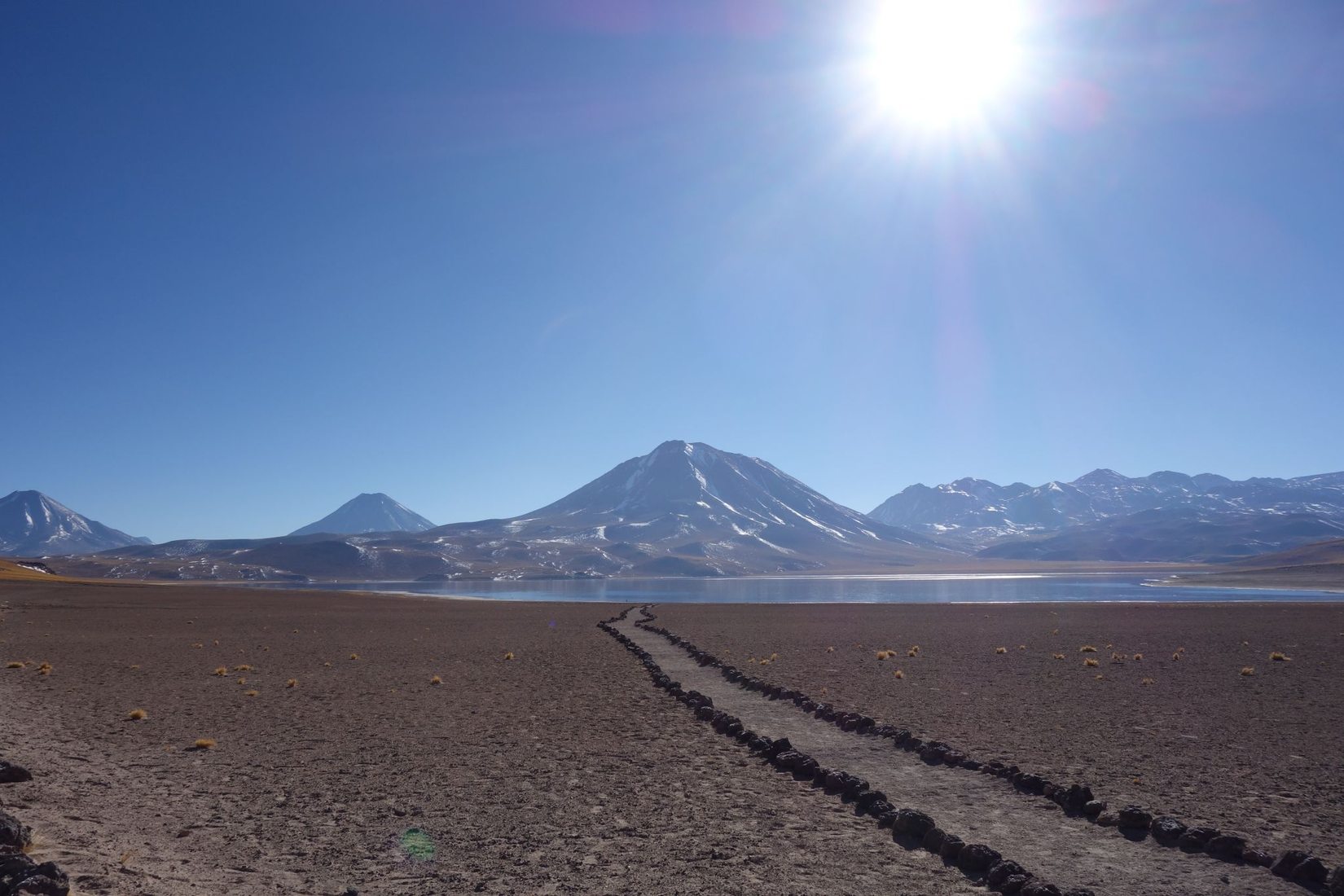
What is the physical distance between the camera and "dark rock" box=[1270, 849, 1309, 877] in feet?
26.2

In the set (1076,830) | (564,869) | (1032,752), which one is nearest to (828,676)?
(1032,752)

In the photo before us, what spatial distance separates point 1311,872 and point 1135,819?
6.04 ft

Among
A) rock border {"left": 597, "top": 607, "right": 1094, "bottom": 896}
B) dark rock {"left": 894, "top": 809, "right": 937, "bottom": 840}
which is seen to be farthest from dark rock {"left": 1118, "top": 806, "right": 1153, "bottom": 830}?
dark rock {"left": 894, "top": 809, "right": 937, "bottom": 840}

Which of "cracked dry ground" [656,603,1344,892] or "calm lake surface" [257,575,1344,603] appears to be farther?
"calm lake surface" [257,575,1344,603]

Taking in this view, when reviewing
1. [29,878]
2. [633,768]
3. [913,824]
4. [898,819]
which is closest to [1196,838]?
[913,824]

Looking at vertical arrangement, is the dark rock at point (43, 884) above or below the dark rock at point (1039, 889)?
above

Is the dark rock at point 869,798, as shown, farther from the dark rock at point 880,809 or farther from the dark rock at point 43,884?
the dark rock at point 43,884

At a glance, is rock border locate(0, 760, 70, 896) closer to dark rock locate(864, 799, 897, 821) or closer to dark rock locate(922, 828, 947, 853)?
dark rock locate(922, 828, 947, 853)

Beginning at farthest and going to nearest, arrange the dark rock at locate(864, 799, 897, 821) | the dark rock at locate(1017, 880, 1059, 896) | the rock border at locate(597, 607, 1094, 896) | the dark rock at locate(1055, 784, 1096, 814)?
the dark rock at locate(1055, 784, 1096, 814) → the dark rock at locate(864, 799, 897, 821) → the rock border at locate(597, 607, 1094, 896) → the dark rock at locate(1017, 880, 1059, 896)

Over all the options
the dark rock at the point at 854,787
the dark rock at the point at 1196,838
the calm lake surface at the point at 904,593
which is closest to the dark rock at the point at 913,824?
the dark rock at the point at 854,787

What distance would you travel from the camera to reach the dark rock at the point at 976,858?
828 cm

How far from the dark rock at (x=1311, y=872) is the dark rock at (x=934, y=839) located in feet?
10.2

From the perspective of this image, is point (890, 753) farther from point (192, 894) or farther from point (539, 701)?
point (192, 894)

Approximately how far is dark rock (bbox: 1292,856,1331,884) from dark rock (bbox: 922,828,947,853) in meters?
3.11
